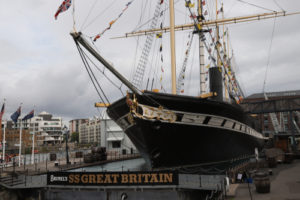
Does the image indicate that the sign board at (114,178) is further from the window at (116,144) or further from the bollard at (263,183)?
the window at (116,144)

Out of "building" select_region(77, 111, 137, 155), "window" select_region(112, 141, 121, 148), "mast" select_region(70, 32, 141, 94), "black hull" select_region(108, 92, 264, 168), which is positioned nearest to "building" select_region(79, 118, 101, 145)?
"building" select_region(77, 111, 137, 155)

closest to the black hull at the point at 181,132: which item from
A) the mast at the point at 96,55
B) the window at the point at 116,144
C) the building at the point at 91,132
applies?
the mast at the point at 96,55

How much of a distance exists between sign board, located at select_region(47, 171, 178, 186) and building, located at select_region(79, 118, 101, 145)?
352ft

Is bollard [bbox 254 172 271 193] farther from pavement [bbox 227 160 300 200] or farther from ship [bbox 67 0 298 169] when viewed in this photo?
ship [bbox 67 0 298 169]

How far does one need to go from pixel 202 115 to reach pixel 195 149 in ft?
8.50

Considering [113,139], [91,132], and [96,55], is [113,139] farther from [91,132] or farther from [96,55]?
[91,132]

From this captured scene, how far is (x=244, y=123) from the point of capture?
22.7 meters

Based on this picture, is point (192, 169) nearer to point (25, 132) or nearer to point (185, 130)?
point (185, 130)

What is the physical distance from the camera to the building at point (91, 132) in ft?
416

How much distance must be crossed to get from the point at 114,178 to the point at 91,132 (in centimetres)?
12618

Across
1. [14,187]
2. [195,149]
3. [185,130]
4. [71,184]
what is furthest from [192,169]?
[14,187]

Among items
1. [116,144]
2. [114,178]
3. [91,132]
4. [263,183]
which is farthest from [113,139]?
[91,132]

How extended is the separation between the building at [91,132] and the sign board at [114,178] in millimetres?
107375

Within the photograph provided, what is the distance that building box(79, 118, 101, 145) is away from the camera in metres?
127
